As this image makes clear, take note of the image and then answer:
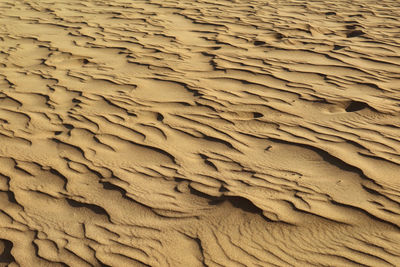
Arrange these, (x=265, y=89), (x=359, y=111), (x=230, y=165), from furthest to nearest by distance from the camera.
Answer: (x=265, y=89)
(x=359, y=111)
(x=230, y=165)

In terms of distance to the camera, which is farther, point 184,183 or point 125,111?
point 125,111

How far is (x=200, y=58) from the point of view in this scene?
5.75m

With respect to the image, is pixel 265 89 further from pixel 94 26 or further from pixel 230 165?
pixel 94 26

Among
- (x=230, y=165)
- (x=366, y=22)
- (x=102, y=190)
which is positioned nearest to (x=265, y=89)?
(x=230, y=165)

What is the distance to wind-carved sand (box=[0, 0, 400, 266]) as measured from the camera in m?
2.72

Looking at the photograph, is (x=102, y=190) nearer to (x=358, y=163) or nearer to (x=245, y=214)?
(x=245, y=214)

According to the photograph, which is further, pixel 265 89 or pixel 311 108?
pixel 265 89

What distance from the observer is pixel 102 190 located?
3.23 m

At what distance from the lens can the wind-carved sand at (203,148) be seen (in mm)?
2717

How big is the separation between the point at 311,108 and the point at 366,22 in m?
3.27

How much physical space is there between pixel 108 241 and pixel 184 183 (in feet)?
2.10

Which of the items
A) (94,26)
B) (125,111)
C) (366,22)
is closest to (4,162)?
(125,111)

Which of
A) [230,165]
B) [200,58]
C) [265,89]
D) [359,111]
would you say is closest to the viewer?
[230,165]

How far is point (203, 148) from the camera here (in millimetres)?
3674
